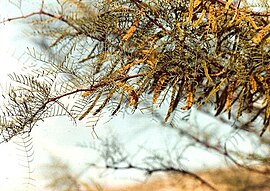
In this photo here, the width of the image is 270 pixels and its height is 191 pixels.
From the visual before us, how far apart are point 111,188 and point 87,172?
3 cm

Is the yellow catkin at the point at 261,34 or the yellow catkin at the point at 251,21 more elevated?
the yellow catkin at the point at 251,21

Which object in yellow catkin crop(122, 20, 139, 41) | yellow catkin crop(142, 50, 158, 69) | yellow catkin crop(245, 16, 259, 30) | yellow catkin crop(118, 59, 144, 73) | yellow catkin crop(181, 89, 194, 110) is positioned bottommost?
yellow catkin crop(181, 89, 194, 110)

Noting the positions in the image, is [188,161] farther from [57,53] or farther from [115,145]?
[57,53]

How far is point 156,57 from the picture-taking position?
43 centimetres

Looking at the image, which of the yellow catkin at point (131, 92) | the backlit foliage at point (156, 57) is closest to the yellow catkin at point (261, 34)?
the backlit foliage at point (156, 57)

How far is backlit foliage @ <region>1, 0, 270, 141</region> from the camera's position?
41 centimetres

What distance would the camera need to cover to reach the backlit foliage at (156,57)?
41cm

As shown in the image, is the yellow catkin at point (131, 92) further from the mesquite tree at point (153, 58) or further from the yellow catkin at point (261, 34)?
the yellow catkin at point (261, 34)

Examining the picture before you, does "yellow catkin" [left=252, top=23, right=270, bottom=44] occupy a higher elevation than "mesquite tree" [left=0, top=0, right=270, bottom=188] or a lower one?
higher

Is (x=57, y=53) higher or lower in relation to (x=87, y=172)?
higher

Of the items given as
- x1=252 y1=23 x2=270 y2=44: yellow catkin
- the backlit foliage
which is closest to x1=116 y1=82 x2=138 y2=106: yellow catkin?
the backlit foliage

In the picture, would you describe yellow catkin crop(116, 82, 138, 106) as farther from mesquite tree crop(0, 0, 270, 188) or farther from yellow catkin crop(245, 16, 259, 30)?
yellow catkin crop(245, 16, 259, 30)

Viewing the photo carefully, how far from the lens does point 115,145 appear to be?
1.85 ft

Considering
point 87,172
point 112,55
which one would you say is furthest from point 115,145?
point 112,55
